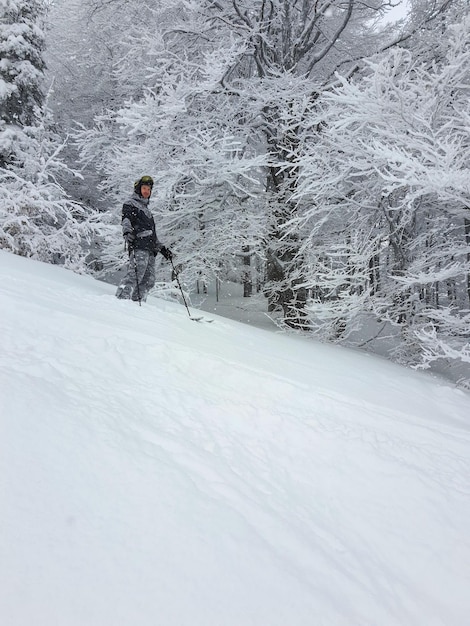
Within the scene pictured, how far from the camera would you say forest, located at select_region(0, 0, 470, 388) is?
5613mm

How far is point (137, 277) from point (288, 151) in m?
4.24

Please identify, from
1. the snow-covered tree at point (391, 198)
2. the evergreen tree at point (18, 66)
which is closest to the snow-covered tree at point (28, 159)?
the evergreen tree at point (18, 66)

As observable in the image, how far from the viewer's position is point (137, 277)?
564cm

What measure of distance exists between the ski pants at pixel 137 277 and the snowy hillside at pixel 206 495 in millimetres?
2242

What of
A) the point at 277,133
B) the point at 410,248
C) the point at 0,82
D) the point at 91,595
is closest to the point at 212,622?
the point at 91,595

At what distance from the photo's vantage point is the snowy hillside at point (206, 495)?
123cm

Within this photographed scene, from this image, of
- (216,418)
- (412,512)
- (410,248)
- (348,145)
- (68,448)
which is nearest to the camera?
(68,448)

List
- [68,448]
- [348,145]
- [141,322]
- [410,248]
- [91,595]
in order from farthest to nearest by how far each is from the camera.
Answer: [410,248] → [348,145] → [141,322] → [68,448] → [91,595]

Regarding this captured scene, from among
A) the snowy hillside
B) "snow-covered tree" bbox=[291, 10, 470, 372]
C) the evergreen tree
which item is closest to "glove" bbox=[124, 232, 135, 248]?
the snowy hillside

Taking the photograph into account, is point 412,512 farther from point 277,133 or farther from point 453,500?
point 277,133

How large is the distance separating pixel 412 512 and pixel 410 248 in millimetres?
5588

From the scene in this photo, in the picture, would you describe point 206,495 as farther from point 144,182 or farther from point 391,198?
point 391,198

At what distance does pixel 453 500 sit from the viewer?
7.01ft

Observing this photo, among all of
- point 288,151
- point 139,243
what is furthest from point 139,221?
point 288,151
